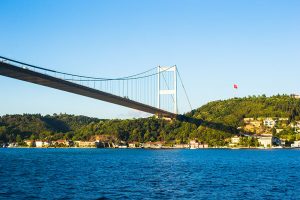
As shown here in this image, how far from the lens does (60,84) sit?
44.3 m

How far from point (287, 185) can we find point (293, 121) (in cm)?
9661

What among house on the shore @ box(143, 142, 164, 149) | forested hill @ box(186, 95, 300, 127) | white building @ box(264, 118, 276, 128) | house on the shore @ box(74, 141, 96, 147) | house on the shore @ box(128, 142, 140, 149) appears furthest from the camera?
house on the shore @ box(74, 141, 96, 147)

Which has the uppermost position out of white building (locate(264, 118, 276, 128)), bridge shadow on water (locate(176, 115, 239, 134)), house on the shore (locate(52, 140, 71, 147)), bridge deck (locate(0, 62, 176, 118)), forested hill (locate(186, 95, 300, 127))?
forested hill (locate(186, 95, 300, 127))

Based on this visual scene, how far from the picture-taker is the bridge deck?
37.6m

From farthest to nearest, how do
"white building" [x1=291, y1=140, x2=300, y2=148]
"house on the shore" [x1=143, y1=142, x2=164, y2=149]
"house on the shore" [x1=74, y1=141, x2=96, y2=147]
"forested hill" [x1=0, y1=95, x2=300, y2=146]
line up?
"house on the shore" [x1=74, y1=141, x2=96, y2=147], "forested hill" [x1=0, y1=95, x2=300, y2=146], "house on the shore" [x1=143, y1=142, x2=164, y2=149], "white building" [x1=291, y1=140, x2=300, y2=148]

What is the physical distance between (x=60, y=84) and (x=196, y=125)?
65.8 m

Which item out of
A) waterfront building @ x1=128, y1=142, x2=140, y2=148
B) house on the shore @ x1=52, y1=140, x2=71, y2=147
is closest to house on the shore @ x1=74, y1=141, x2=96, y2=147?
house on the shore @ x1=52, y1=140, x2=71, y2=147

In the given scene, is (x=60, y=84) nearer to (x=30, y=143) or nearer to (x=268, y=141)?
(x=268, y=141)

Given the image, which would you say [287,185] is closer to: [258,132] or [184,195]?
[184,195]

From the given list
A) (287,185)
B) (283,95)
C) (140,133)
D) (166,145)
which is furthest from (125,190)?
(283,95)

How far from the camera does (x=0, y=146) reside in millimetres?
142250

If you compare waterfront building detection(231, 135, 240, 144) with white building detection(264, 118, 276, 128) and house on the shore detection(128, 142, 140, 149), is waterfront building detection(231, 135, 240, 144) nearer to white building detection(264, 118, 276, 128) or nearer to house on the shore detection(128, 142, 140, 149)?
white building detection(264, 118, 276, 128)

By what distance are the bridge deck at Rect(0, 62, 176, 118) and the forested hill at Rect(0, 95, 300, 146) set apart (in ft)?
93.4

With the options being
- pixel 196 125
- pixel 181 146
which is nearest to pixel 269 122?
pixel 196 125
